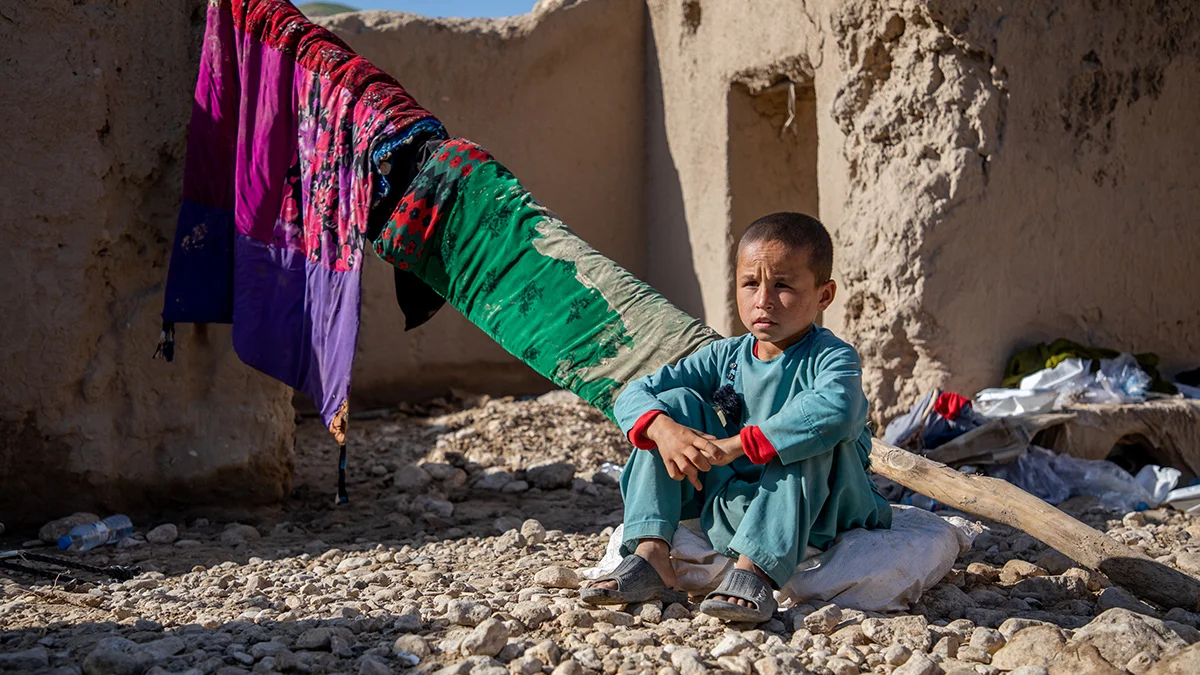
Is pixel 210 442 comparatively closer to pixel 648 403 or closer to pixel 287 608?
pixel 287 608

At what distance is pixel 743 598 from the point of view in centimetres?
237

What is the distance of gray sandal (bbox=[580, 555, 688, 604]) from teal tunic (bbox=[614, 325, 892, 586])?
0.27 feet

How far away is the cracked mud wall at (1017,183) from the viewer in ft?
15.9

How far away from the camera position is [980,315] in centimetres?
494

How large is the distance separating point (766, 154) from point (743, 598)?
4885mm

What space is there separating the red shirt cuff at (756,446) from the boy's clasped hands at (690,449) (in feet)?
0.06

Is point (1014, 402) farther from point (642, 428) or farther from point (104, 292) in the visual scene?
point (104, 292)

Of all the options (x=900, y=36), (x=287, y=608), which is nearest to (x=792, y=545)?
(x=287, y=608)

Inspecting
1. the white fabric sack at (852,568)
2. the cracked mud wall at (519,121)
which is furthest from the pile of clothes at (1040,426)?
the cracked mud wall at (519,121)

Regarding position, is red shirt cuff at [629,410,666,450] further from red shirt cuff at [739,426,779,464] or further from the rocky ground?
the rocky ground

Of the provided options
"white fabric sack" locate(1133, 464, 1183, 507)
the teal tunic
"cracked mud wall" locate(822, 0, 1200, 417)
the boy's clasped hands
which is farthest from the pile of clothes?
the boy's clasped hands

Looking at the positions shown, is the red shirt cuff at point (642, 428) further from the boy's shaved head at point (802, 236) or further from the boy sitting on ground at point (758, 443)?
the boy's shaved head at point (802, 236)

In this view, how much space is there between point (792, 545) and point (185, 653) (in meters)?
1.35

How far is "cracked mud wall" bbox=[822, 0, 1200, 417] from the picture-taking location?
4855 mm
